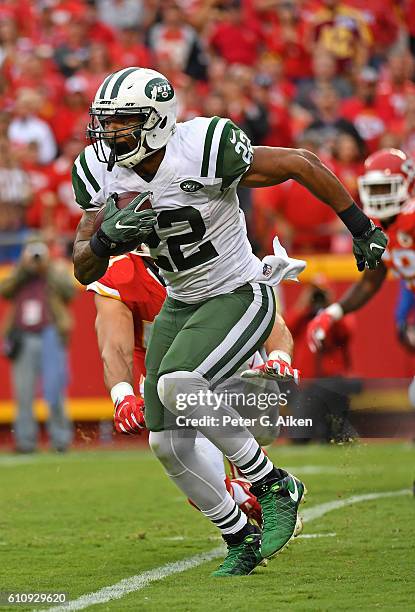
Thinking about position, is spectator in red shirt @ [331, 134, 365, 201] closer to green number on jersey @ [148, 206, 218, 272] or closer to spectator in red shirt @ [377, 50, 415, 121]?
spectator in red shirt @ [377, 50, 415, 121]

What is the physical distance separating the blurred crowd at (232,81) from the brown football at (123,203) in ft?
20.7

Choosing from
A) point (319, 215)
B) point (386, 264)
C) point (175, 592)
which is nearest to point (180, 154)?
point (175, 592)

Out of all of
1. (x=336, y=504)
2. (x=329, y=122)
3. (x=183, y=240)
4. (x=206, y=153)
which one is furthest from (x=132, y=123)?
(x=329, y=122)

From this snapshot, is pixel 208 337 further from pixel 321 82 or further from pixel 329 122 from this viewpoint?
pixel 321 82

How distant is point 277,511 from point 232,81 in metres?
7.90

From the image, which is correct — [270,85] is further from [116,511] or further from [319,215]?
[116,511]

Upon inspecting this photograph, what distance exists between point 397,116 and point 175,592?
860 centimetres

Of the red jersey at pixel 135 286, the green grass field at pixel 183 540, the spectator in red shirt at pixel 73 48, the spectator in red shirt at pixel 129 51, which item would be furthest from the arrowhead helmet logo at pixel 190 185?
the spectator in red shirt at pixel 73 48

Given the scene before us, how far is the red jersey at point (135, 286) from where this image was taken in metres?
5.55

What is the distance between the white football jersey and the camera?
4.53 m

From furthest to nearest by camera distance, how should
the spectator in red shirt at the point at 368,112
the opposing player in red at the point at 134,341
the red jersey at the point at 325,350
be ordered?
1. the spectator in red shirt at the point at 368,112
2. the red jersey at the point at 325,350
3. the opposing player in red at the point at 134,341

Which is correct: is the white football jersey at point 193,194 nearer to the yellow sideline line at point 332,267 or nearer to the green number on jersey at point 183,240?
the green number on jersey at point 183,240

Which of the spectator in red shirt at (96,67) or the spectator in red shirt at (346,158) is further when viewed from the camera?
the spectator in red shirt at (96,67)

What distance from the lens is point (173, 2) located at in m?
13.3
